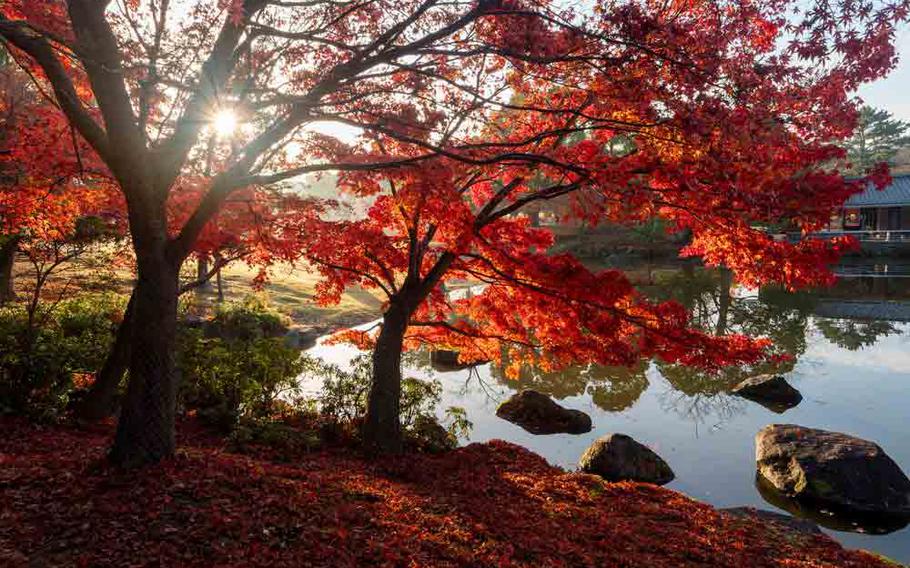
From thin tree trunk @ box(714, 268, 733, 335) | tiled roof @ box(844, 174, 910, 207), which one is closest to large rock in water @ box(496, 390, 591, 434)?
thin tree trunk @ box(714, 268, 733, 335)

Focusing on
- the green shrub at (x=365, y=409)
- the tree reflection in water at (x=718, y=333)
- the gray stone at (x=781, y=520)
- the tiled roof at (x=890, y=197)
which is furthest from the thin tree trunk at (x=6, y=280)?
the tiled roof at (x=890, y=197)

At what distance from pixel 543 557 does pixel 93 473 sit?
5.10m

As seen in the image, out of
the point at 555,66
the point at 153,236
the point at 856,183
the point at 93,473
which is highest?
the point at 555,66

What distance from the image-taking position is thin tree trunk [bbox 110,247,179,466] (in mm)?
6137

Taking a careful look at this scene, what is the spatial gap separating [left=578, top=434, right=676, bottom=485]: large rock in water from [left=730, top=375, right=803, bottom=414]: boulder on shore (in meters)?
6.52

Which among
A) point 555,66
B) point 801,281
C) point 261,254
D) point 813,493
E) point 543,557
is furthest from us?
point 813,493

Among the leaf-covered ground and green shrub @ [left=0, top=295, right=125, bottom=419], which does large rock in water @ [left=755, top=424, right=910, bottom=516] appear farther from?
green shrub @ [left=0, top=295, right=125, bottom=419]

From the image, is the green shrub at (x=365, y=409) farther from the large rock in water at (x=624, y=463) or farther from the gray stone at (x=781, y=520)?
the gray stone at (x=781, y=520)

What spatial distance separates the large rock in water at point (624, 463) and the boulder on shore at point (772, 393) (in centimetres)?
652

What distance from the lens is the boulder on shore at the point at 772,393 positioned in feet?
53.5

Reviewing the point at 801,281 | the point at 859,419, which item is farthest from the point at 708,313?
the point at 801,281

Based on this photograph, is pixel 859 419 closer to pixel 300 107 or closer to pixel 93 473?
pixel 300 107

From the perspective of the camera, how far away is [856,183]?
6.58 meters

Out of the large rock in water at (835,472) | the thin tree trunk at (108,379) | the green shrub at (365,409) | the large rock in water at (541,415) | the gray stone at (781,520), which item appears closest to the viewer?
the gray stone at (781,520)
